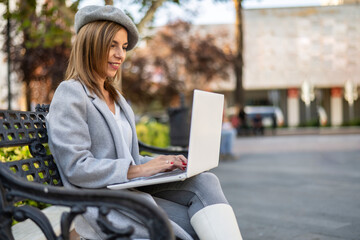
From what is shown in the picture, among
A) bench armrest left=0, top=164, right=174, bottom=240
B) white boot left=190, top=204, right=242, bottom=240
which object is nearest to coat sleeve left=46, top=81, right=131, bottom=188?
bench armrest left=0, top=164, right=174, bottom=240

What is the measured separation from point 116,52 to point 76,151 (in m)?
0.63

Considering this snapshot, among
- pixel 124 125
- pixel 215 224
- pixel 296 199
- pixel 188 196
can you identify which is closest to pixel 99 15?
pixel 124 125

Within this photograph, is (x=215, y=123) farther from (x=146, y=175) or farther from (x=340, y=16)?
(x=340, y=16)

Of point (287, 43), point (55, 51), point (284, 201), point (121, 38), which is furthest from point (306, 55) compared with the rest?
point (121, 38)

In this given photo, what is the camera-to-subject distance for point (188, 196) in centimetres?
243

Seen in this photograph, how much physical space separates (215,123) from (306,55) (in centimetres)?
3831

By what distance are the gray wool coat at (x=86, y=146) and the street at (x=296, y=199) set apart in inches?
84.2

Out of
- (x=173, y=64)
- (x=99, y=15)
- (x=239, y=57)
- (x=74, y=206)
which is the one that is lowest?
(x=74, y=206)

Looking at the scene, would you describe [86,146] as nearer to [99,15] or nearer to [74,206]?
[74,206]

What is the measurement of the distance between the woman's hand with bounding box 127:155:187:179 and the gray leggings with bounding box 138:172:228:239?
4.7 inches

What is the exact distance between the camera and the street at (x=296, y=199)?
168 inches

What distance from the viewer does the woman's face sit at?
8.20 ft

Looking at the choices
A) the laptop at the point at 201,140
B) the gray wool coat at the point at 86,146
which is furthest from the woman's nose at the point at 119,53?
the laptop at the point at 201,140

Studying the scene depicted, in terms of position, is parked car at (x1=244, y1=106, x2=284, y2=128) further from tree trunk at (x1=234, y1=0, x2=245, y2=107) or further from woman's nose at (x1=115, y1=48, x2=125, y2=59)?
woman's nose at (x1=115, y1=48, x2=125, y2=59)
